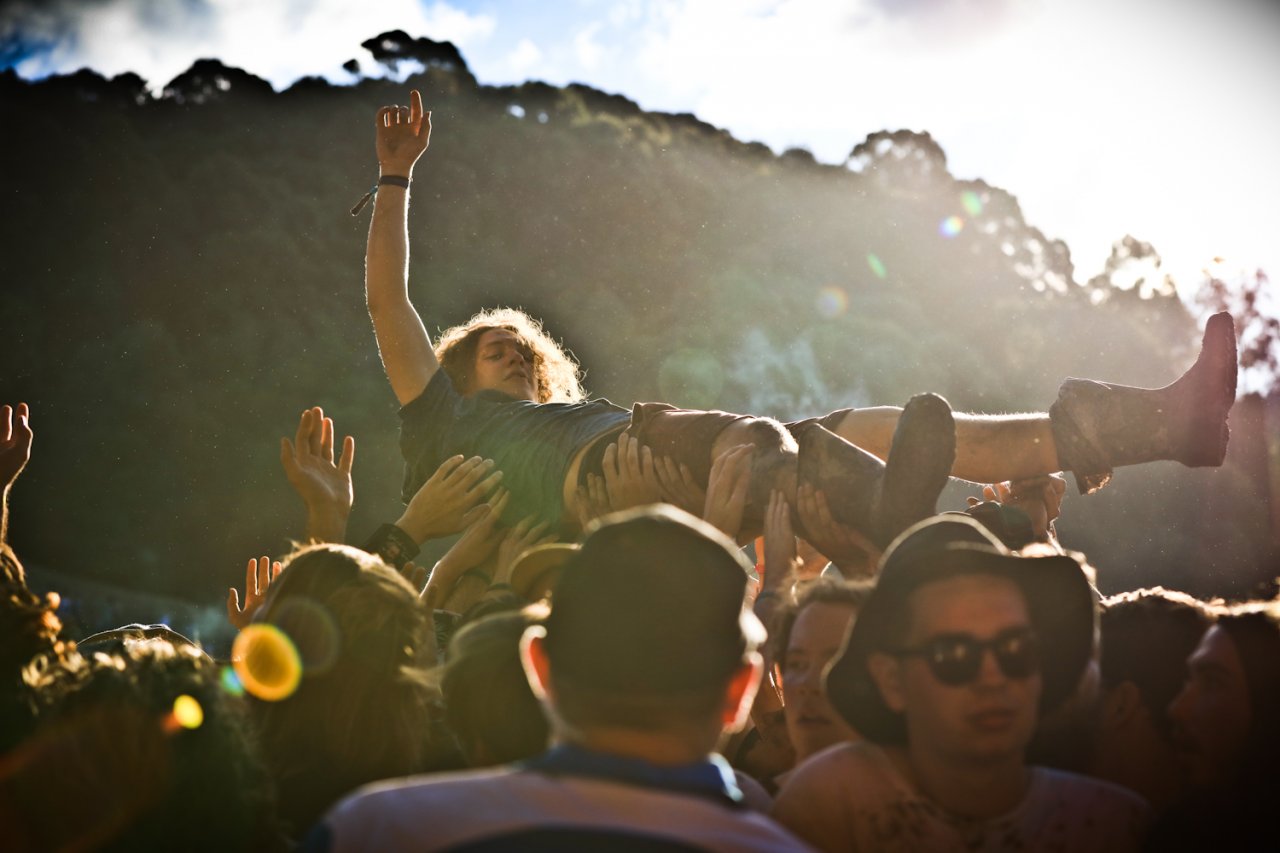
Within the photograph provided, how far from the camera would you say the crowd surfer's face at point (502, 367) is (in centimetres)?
453

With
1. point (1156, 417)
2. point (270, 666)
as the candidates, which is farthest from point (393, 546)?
point (1156, 417)

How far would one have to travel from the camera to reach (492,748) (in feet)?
5.45

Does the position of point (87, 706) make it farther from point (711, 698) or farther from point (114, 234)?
Answer: point (114, 234)

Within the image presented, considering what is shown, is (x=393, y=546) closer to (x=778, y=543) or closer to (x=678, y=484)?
(x=678, y=484)

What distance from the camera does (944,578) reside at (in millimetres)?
1462

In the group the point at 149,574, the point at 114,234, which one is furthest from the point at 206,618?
the point at 114,234

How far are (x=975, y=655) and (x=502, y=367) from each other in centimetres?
334

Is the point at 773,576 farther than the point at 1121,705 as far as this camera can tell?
Yes

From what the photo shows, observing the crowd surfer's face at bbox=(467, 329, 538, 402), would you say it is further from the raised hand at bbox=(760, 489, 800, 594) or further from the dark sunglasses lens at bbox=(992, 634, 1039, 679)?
the dark sunglasses lens at bbox=(992, 634, 1039, 679)

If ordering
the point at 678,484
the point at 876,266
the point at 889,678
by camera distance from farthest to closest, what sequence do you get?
the point at 876,266
the point at 678,484
the point at 889,678

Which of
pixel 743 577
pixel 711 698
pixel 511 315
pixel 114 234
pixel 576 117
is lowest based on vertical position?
pixel 711 698

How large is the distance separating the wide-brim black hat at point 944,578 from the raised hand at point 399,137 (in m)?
3.32

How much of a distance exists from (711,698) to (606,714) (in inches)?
4.4

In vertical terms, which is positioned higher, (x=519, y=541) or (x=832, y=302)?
(x=832, y=302)
